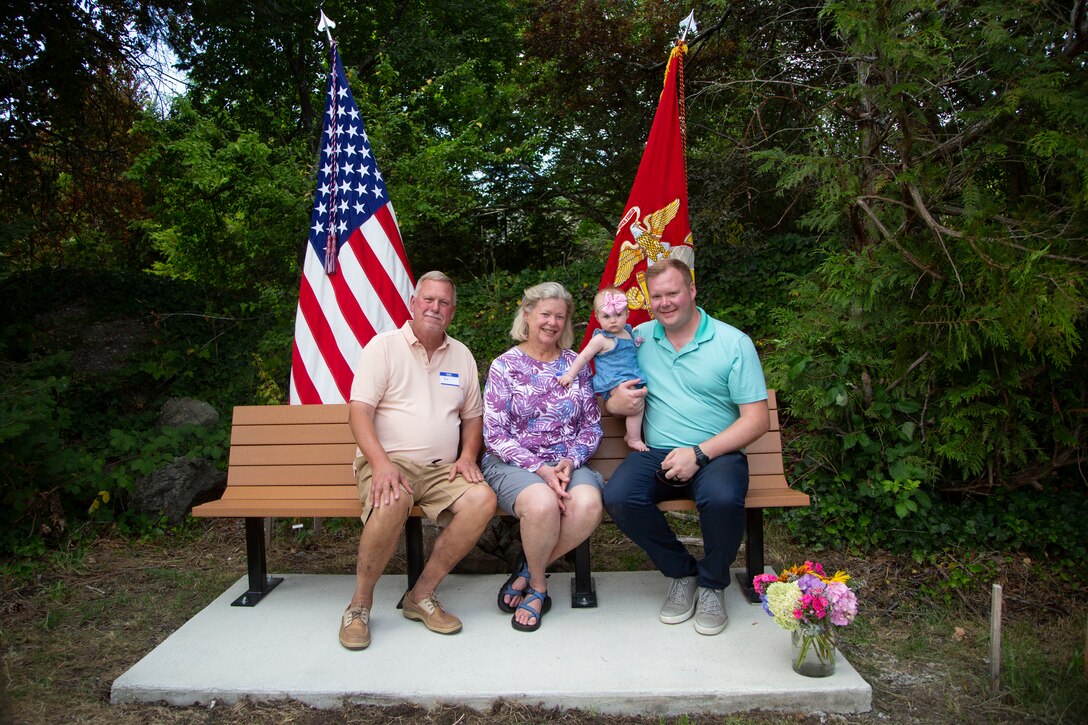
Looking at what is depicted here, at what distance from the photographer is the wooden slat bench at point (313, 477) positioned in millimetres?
3518

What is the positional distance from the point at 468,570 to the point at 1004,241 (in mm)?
2954

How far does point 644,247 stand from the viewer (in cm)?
448

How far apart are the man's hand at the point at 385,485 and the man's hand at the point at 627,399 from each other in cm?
98

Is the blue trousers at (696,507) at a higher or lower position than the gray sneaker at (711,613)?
higher

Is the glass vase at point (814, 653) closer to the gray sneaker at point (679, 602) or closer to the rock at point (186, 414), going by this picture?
the gray sneaker at point (679, 602)

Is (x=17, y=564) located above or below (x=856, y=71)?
below

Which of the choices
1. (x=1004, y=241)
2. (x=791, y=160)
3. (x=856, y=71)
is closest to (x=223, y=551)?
(x=791, y=160)

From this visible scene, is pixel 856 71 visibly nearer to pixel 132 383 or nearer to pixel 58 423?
pixel 58 423

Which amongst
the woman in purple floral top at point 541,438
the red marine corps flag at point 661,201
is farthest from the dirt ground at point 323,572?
the red marine corps flag at point 661,201

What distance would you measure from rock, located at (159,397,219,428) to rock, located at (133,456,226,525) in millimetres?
1116

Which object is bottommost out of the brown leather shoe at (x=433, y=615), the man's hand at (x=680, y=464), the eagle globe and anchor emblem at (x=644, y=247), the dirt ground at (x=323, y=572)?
the dirt ground at (x=323, y=572)

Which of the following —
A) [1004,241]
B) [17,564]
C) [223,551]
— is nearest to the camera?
[1004,241]

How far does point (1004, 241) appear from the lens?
335 centimetres

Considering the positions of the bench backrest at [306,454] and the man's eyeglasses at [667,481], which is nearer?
the man's eyeglasses at [667,481]
